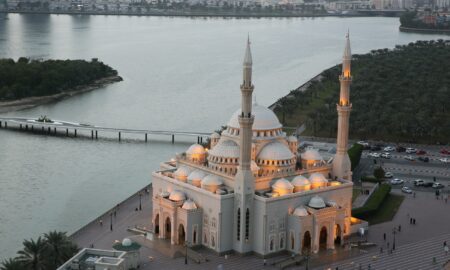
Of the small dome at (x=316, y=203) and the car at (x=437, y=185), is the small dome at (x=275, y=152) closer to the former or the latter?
the small dome at (x=316, y=203)

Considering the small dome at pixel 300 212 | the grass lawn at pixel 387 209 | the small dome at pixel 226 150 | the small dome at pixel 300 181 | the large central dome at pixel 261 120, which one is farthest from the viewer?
the grass lawn at pixel 387 209

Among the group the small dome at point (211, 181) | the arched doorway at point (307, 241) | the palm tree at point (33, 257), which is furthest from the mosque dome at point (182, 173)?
the palm tree at point (33, 257)

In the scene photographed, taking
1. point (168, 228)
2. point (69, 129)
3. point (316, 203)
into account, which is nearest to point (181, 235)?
point (168, 228)

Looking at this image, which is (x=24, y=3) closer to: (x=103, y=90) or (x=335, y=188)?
(x=103, y=90)

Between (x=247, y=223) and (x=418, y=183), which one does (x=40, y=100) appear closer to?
(x=418, y=183)

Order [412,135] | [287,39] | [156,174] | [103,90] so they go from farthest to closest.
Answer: [287,39]
[103,90]
[412,135]
[156,174]

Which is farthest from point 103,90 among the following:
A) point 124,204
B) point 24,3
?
point 24,3
